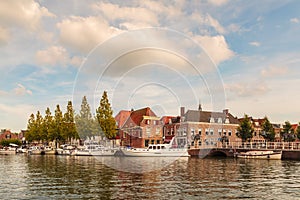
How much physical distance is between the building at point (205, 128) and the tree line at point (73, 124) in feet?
78.0

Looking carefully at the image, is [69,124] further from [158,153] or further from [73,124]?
[158,153]

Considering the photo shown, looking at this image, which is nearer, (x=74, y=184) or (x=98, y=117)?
(x=74, y=184)

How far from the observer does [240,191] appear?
25.5 meters

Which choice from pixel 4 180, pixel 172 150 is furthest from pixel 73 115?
pixel 4 180

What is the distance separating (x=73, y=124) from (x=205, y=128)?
40.7m

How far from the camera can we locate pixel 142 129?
96312 millimetres

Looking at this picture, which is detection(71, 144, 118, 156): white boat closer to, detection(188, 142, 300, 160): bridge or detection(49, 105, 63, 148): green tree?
detection(49, 105, 63, 148): green tree

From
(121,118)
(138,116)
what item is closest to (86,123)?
(121,118)

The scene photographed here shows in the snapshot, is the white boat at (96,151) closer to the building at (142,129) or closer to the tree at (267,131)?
the building at (142,129)

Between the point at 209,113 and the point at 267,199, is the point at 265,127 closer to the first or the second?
the point at 209,113

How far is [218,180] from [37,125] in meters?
95.9

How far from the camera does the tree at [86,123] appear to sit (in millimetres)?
90062

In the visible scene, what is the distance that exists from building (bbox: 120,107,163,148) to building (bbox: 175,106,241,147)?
7.02 metres

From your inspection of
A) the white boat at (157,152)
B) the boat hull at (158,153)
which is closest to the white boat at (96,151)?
the white boat at (157,152)
